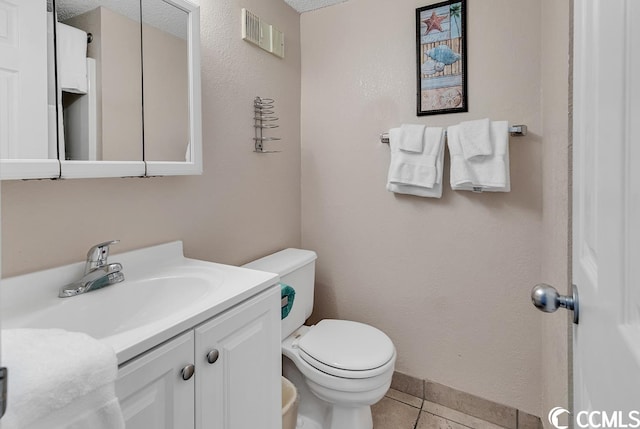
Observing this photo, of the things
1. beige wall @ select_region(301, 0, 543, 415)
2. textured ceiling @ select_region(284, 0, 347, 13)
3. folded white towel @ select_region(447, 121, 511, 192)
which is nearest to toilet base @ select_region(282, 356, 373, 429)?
beige wall @ select_region(301, 0, 543, 415)

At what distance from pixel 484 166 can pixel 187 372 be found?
1415 mm

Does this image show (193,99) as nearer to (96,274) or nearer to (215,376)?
(96,274)

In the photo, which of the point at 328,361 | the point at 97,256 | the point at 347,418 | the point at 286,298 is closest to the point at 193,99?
the point at 97,256

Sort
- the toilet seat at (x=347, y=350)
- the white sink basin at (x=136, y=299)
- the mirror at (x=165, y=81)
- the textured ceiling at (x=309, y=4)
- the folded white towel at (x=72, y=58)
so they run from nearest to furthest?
the white sink basin at (x=136, y=299) → the folded white towel at (x=72, y=58) → the mirror at (x=165, y=81) → the toilet seat at (x=347, y=350) → the textured ceiling at (x=309, y=4)

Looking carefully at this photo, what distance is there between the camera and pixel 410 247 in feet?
5.94

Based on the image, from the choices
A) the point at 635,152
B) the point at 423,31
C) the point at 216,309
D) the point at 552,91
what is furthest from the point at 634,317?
the point at 423,31

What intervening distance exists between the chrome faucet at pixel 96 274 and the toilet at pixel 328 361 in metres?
0.64

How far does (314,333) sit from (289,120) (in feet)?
3.86

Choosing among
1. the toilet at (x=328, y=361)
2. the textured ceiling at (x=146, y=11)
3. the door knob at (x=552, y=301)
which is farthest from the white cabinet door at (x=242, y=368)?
the textured ceiling at (x=146, y=11)

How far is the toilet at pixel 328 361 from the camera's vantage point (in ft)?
4.46

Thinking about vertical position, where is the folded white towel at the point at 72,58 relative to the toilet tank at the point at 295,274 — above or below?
above

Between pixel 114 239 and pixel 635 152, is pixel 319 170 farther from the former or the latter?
pixel 635 152

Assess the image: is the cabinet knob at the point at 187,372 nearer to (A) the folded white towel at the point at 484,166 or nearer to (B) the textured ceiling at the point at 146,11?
(B) the textured ceiling at the point at 146,11

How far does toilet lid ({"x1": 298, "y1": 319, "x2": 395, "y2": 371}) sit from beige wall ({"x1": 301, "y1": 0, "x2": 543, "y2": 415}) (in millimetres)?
336
